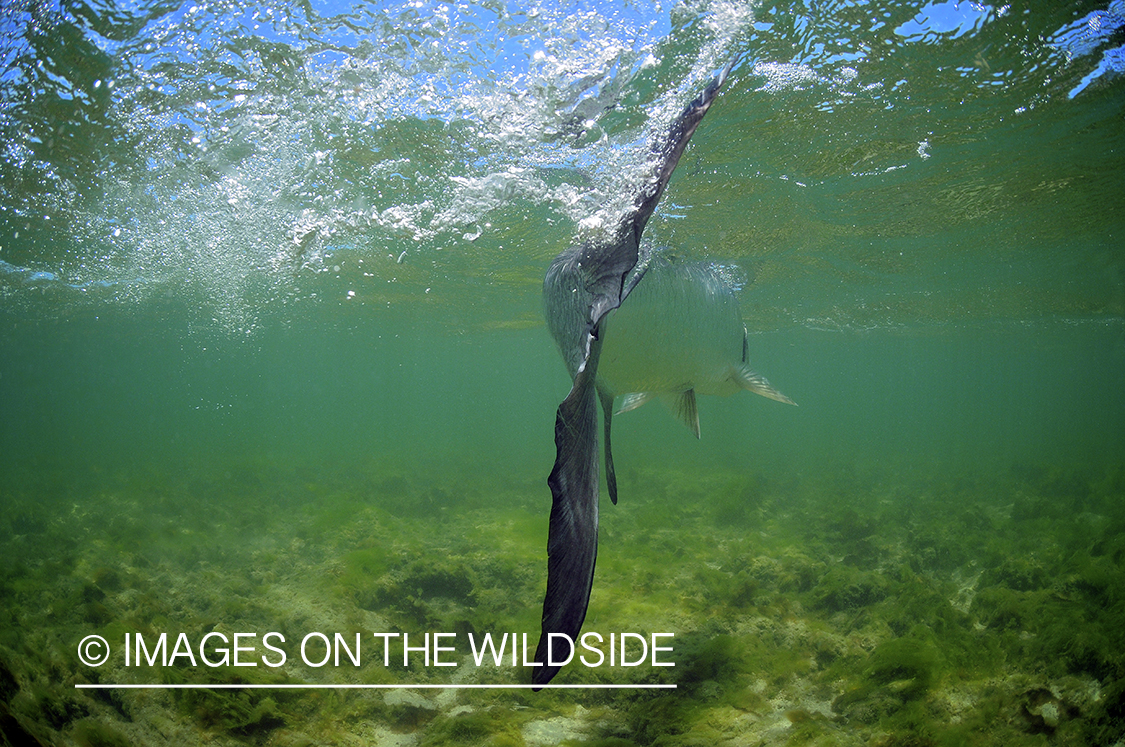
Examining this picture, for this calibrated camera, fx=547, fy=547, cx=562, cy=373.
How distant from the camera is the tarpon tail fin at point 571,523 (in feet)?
4.15

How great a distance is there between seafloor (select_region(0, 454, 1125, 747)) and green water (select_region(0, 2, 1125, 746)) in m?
0.05

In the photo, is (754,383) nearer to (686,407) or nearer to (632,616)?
(686,407)

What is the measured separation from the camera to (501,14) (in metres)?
5.12

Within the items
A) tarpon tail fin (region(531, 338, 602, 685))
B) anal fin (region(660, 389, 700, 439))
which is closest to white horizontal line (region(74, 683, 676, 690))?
anal fin (region(660, 389, 700, 439))

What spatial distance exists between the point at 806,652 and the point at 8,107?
12175 mm

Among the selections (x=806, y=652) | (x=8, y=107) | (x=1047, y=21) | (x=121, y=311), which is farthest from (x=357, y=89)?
(x=121, y=311)

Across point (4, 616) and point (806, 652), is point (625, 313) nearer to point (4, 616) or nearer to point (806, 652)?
point (806, 652)

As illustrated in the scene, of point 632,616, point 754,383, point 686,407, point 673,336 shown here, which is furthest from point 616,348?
point 632,616

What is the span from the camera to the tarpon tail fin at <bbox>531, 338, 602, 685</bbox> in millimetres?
1264

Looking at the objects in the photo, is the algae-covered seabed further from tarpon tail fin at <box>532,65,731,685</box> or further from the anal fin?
tarpon tail fin at <box>532,65,731,685</box>

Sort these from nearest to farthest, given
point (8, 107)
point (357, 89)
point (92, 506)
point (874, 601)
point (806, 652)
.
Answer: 1. point (806, 652)
2. point (357, 89)
3. point (8, 107)
4. point (874, 601)
5. point (92, 506)

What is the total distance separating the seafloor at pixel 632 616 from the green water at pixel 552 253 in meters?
0.05

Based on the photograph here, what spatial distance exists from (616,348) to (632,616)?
17.9 feet

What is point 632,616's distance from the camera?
696 cm
